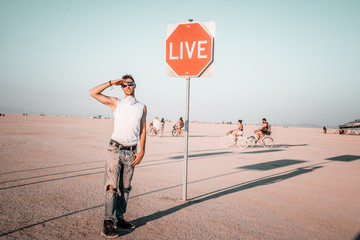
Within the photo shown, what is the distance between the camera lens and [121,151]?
3.34m

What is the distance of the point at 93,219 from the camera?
3.77m

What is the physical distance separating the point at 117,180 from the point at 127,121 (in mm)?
834

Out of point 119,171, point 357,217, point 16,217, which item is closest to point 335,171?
point 357,217

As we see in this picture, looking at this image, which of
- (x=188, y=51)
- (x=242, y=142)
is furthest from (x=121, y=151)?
(x=242, y=142)

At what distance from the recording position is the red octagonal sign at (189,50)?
4609 millimetres

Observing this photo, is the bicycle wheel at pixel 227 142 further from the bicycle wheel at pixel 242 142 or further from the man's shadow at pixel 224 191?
the man's shadow at pixel 224 191

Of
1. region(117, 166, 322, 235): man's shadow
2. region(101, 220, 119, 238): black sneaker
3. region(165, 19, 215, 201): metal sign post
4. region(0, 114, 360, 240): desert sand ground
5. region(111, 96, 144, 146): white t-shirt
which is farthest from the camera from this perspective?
region(165, 19, 215, 201): metal sign post

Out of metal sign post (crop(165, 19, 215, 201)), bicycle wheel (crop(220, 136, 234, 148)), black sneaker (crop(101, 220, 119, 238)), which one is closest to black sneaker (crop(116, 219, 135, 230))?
black sneaker (crop(101, 220, 119, 238))

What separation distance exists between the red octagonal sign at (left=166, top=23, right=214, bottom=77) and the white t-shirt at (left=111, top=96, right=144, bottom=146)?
165 centimetres

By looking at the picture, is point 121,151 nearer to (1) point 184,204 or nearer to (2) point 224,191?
(1) point 184,204

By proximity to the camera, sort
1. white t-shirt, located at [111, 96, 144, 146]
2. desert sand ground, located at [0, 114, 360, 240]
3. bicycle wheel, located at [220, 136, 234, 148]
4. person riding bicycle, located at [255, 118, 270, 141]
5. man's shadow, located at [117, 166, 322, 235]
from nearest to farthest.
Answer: white t-shirt, located at [111, 96, 144, 146] < desert sand ground, located at [0, 114, 360, 240] < man's shadow, located at [117, 166, 322, 235] < bicycle wheel, located at [220, 136, 234, 148] < person riding bicycle, located at [255, 118, 270, 141]

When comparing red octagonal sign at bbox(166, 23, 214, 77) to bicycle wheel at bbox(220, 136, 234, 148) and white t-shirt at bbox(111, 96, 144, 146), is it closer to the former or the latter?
white t-shirt at bbox(111, 96, 144, 146)

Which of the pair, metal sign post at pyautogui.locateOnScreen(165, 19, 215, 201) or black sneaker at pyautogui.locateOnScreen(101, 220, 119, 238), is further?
metal sign post at pyautogui.locateOnScreen(165, 19, 215, 201)

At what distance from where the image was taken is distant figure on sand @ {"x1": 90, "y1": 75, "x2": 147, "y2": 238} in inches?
129
